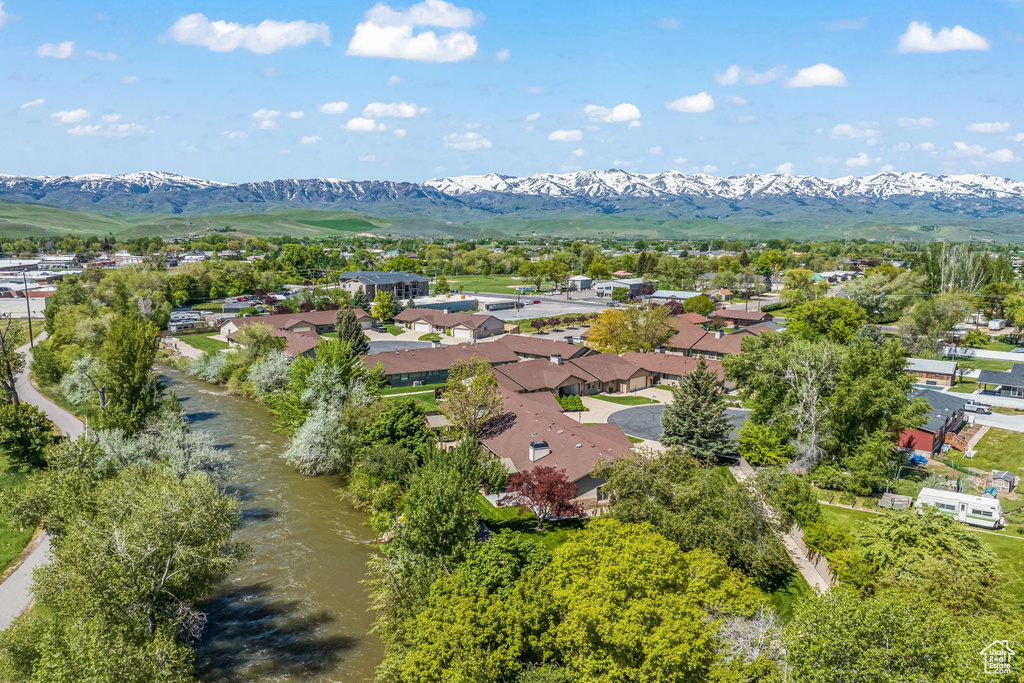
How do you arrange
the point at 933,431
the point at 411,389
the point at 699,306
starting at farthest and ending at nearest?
the point at 699,306 < the point at 411,389 < the point at 933,431

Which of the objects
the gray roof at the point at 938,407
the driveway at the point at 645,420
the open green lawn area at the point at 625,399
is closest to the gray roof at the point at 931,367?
the gray roof at the point at 938,407

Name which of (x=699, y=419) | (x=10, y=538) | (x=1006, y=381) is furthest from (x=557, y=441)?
(x=1006, y=381)

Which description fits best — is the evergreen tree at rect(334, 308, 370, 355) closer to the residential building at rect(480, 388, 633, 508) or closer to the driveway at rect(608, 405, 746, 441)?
the residential building at rect(480, 388, 633, 508)

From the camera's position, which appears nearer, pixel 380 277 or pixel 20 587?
pixel 20 587

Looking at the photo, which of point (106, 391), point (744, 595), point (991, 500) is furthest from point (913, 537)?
point (106, 391)

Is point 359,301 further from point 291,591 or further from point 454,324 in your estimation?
point 291,591

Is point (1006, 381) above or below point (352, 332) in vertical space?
below

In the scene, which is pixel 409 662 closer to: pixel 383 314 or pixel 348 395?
pixel 348 395
